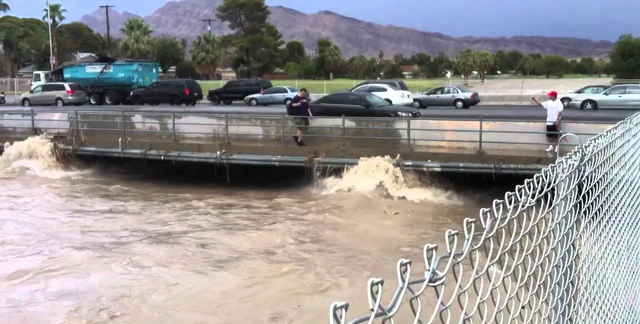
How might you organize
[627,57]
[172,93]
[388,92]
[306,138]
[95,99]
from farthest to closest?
[627,57]
[95,99]
[172,93]
[388,92]
[306,138]

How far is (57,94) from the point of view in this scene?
40.4m

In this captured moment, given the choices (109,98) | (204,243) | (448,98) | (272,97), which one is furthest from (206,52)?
(204,243)

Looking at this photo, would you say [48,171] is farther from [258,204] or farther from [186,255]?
[186,255]

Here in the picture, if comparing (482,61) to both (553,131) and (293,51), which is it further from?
(553,131)

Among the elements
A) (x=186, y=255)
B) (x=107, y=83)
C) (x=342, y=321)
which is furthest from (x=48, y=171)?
(x=107, y=83)

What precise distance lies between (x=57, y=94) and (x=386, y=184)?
31.6m

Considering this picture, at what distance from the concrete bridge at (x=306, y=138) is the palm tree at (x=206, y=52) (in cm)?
5976

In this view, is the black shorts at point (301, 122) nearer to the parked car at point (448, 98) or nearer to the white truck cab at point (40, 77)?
the parked car at point (448, 98)

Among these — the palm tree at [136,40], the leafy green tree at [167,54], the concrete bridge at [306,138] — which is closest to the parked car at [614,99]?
the concrete bridge at [306,138]

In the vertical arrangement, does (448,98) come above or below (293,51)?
below

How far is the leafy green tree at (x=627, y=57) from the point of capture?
52.4m

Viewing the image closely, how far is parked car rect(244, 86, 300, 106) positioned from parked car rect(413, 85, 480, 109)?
773 centimetres

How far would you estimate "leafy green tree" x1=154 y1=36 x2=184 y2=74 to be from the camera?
89.1 m

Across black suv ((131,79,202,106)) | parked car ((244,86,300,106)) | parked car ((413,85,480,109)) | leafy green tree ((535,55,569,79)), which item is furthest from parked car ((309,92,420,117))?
leafy green tree ((535,55,569,79))
